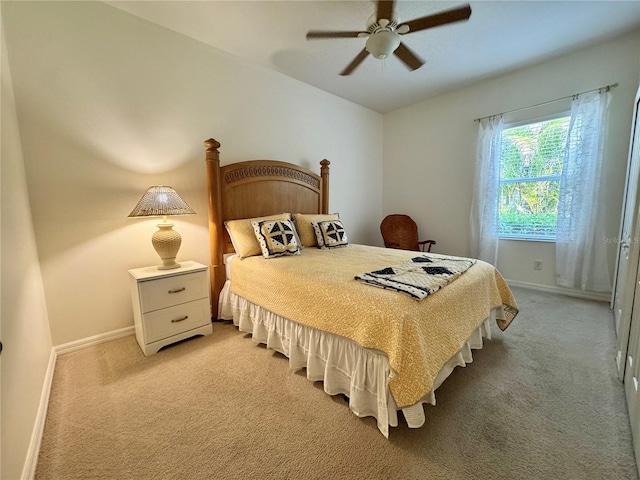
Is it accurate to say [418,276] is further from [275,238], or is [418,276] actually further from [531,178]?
[531,178]

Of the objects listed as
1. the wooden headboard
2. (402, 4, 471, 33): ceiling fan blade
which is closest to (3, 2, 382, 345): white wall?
the wooden headboard

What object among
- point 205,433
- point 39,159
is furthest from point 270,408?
point 39,159

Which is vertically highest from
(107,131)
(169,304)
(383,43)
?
(383,43)

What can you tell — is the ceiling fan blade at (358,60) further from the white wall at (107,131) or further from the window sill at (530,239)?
the window sill at (530,239)

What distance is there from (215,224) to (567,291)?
13.3 feet

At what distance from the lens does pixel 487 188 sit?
346 cm

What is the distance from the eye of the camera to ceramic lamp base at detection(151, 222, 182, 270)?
2.07 metres

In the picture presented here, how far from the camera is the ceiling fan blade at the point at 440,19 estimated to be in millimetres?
1643

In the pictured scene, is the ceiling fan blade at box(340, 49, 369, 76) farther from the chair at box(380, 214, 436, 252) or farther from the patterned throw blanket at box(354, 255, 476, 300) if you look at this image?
the chair at box(380, 214, 436, 252)

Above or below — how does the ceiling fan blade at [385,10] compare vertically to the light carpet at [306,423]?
above

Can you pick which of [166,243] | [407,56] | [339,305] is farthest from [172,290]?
[407,56]

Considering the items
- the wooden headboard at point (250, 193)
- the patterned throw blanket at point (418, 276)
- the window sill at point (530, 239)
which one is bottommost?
the patterned throw blanket at point (418, 276)

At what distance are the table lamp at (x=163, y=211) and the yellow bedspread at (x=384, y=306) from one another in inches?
21.8

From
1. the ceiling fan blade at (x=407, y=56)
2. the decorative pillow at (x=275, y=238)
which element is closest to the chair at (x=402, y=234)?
the decorative pillow at (x=275, y=238)
